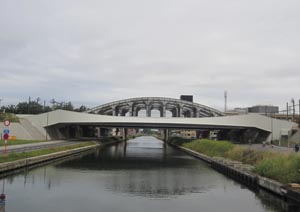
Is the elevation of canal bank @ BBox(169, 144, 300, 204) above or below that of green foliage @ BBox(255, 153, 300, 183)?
below

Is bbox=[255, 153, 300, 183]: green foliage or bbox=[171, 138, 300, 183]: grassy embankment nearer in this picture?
bbox=[255, 153, 300, 183]: green foliage

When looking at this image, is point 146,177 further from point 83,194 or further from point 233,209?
point 233,209

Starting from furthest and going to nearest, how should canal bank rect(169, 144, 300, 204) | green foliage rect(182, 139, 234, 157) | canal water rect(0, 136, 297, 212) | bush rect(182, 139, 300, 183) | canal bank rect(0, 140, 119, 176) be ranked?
green foliage rect(182, 139, 234, 157) < canal bank rect(0, 140, 119, 176) < bush rect(182, 139, 300, 183) < canal bank rect(169, 144, 300, 204) < canal water rect(0, 136, 297, 212)

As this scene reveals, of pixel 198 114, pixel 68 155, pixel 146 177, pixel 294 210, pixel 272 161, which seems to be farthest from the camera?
pixel 198 114

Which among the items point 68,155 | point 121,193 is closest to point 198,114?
point 68,155

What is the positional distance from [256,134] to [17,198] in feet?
254

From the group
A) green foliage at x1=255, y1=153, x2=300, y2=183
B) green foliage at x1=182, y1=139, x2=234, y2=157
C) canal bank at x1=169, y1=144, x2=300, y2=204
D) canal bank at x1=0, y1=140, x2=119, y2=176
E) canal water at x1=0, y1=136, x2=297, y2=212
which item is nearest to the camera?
canal water at x1=0, y1=136, x2=297, y2=212

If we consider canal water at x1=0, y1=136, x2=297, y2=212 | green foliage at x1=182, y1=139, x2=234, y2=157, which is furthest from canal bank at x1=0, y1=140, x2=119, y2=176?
green foliage at x1=182, y1=139, x2=234, y2=157

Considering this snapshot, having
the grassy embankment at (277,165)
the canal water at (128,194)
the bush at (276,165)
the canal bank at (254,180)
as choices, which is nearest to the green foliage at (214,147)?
the canal bank at (254,180)

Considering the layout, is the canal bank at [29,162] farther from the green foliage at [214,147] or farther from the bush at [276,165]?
the green foliage at [214,147]

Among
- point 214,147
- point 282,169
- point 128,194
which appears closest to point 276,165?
point 282,169

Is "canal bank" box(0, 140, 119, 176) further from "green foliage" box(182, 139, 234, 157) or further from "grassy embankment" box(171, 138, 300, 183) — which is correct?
"green foliage" box(182, 139, 234, 157)

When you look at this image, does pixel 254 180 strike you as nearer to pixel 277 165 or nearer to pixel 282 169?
pixel 277 165

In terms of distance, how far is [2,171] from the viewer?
1188 inches
